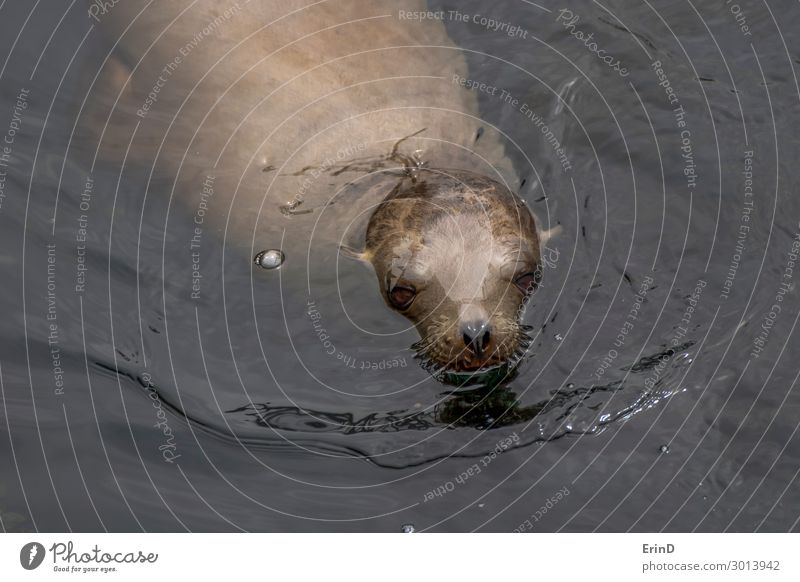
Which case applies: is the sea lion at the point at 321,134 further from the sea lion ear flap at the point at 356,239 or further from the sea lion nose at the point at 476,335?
the sea lion nose at the point at 476,335

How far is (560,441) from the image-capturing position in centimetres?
536

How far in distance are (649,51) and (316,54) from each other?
2418 mm

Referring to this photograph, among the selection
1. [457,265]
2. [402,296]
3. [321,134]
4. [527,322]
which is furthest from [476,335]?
[321,134]

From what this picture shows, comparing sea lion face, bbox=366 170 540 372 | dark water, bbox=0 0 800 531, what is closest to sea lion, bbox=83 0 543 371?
sea lion face, bbox=366 170 540 372

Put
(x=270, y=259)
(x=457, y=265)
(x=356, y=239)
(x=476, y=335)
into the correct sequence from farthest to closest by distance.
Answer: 1. (x=270, y=259)
2. (x=356, y=239)
3. (x=457, y=265)
4. (x=476, y=335)

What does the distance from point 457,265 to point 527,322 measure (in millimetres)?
794

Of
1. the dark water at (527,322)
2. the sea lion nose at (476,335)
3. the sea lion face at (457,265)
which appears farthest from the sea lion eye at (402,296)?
the sea lion nose at (476,335)

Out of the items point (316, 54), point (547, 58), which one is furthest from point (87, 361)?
point (547, 58)

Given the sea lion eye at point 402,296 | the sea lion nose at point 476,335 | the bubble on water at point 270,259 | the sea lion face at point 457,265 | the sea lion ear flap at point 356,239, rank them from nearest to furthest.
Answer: the sea lion nose at point 476,335 → the sea lion face at point 457,265 → the sea lion eye at point 402,296 → the sea lion ear flap at point 356,239 → the bubble on water at point 270,259

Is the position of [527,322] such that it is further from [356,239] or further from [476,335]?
[356,239]

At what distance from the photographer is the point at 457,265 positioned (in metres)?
5.12

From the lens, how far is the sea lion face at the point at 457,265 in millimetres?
5086

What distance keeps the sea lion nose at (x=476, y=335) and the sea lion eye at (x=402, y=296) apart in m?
0.48
